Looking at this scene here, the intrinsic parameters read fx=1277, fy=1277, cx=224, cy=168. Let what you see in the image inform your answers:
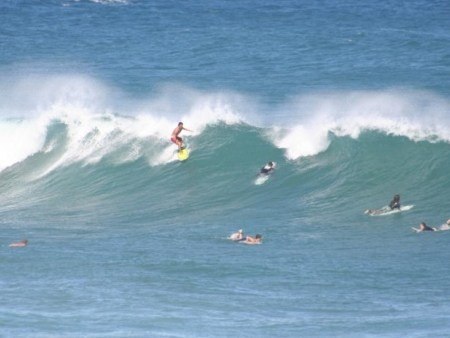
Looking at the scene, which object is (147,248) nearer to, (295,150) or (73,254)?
(73,254)

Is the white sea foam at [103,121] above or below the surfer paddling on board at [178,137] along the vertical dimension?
above

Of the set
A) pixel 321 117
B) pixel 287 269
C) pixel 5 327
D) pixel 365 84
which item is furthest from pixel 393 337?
pixel 365 84

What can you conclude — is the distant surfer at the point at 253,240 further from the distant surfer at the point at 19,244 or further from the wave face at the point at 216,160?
the distant surfer at the point at 19,244

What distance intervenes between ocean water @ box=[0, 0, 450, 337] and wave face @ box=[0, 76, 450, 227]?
0.23ft

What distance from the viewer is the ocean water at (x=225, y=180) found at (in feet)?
73.2

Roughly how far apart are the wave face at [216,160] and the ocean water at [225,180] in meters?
0.07

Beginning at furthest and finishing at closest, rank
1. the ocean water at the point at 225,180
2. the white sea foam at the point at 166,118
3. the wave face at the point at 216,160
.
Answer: the white sea foam at the point at 166,118 < the wave face at the point at 216,160 < the ocean water at the point at 225,180

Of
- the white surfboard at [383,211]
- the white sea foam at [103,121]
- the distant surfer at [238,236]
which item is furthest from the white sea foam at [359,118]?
the distant surfer at [238,236]

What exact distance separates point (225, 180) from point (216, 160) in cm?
140

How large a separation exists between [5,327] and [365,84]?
98.5 ft

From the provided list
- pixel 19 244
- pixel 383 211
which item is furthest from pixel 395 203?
pixel 19 244

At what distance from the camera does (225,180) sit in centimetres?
3284

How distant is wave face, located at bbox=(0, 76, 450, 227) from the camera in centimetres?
3128

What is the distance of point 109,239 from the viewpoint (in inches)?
1089
